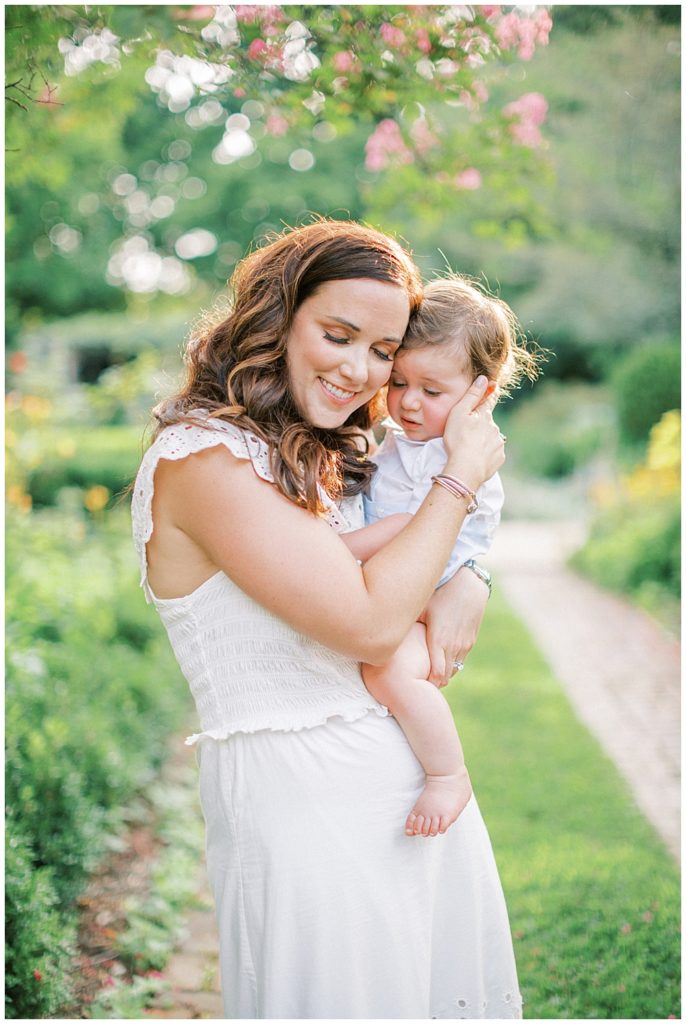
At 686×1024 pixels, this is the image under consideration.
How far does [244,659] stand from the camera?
183 cm

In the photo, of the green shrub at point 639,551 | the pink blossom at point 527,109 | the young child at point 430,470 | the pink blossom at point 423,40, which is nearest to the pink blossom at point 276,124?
the pink blossom at point 423,40

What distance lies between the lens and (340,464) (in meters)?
2.05

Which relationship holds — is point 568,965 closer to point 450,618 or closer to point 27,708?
point 450,618

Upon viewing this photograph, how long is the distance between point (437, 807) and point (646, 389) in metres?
13.2

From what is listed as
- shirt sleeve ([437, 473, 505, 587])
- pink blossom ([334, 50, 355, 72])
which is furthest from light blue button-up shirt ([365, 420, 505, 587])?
pink blossom ([334, 50, 355, 72])

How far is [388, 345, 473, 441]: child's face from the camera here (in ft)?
6.79

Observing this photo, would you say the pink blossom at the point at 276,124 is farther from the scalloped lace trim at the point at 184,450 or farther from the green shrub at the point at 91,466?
→ the green shrub at the point at 91,466

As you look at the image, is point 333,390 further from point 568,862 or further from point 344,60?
point 568,862

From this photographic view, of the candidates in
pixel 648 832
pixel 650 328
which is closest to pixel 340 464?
pixel 648 832

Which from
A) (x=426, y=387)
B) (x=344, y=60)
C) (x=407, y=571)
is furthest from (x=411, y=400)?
(x=344, y=60)

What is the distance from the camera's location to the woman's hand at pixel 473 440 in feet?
6.19

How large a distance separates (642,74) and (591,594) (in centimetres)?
587

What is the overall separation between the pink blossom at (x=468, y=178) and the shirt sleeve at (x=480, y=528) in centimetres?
256

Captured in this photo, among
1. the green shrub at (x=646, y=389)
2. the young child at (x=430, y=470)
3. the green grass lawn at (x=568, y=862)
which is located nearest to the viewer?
the young child at (x=430, y=470)
